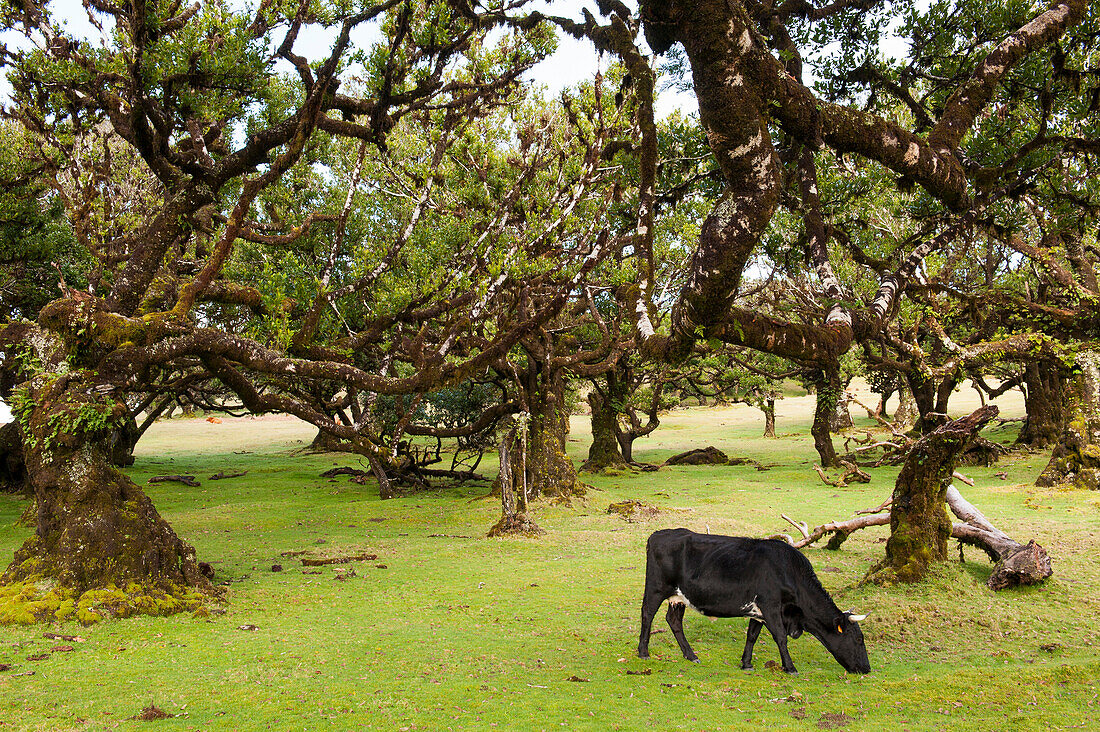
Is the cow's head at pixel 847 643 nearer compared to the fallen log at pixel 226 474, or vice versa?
the cow's head at pixel 847 643

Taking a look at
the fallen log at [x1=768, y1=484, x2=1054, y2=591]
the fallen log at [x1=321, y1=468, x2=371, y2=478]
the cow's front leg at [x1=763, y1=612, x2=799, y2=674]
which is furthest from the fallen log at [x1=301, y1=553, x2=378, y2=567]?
the fallen log at [x1=321, y1=468, x2=371, y2=478]

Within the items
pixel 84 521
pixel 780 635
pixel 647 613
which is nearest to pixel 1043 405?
pixel 780 635

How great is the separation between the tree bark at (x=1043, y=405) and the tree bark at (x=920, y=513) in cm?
1957

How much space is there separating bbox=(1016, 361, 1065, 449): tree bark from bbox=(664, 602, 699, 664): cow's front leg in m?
23.3

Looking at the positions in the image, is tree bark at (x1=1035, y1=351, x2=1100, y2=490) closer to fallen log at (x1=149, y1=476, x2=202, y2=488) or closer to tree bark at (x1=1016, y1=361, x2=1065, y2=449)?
tree bark at (x1=1016, y1=361, x2=1065, y2=449)

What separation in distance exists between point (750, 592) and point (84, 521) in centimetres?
834

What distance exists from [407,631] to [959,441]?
7237mm

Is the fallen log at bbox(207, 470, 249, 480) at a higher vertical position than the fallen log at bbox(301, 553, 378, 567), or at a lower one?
lower

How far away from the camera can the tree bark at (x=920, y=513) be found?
30.8 feet

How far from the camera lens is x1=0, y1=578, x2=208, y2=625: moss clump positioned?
27.8 feet

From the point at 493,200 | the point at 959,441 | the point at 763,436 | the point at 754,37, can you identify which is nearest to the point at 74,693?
the point at 754,37

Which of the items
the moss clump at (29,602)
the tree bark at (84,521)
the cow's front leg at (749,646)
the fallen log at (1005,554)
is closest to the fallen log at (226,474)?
the tree bark at (84,521)

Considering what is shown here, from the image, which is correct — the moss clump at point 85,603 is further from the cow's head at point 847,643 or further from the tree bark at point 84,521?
the cow's head at point 847,643

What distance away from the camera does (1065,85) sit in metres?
10.5
